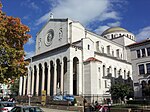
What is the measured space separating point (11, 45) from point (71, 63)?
90.4ft

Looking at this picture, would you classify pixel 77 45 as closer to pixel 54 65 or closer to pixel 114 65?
pixel 54 65

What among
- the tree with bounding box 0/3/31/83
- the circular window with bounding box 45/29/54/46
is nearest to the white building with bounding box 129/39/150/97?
the circular window with bounding box 45/29/54/46

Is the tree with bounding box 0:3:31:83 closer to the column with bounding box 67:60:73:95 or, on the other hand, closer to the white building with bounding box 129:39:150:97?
the column with bounding box 67:60:73:95

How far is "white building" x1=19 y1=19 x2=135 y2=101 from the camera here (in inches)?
1935

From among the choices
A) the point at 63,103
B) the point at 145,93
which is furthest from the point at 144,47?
the point at 63,103

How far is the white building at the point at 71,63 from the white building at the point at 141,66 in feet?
31.2

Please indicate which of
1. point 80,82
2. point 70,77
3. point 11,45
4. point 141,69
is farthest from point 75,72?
point 11,45

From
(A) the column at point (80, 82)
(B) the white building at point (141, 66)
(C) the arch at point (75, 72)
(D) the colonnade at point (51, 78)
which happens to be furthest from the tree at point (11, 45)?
(C) the arch at point (75, 72)

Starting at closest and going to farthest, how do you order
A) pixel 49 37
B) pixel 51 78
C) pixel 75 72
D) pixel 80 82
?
pixel 80 82
pixel 75 72
pixel 51 78
pixel 49 37

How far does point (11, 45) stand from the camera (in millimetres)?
22344

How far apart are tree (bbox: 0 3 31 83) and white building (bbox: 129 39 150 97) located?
2774 cm

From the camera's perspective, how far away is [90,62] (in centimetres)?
4953

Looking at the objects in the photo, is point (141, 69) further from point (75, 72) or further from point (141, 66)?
point (75, 72)

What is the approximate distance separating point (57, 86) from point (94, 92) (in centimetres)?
976
